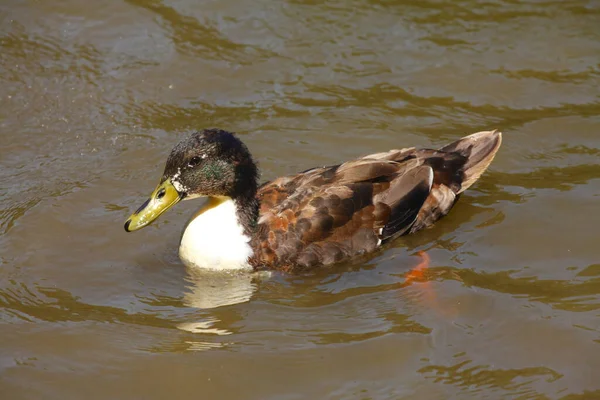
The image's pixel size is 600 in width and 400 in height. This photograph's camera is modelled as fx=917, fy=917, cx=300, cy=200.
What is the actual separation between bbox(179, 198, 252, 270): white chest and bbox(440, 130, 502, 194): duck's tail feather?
2174 millimetres

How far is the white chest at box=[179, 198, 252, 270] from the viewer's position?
25.3 feet

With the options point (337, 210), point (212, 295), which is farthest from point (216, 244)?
point (337, 210)

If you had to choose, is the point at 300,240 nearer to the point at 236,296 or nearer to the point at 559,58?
the point at 236,296

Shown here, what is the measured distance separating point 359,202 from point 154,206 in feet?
5.86

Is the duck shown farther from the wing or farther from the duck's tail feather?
the duck's tail feather

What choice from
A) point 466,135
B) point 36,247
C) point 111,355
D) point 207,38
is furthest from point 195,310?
point 207,38

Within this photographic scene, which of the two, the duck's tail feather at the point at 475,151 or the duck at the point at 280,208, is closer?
the duck at the point at 280,208

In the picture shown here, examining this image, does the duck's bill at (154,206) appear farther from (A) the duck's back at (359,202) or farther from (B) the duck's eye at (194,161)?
(A) the duck's back at (359,202)

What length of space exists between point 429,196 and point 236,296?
2.12m

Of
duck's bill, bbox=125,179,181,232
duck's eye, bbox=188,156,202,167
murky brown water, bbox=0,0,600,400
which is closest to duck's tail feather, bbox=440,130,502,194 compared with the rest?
murky brown water, bbox=0,0,600,400

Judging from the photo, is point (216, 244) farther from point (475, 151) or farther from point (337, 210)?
point (475, 151)

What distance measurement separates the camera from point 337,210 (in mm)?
7871

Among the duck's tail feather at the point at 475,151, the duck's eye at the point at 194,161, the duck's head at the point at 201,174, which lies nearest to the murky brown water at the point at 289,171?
the duck's tail feather at the point at 475,151

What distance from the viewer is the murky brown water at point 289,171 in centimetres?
636
